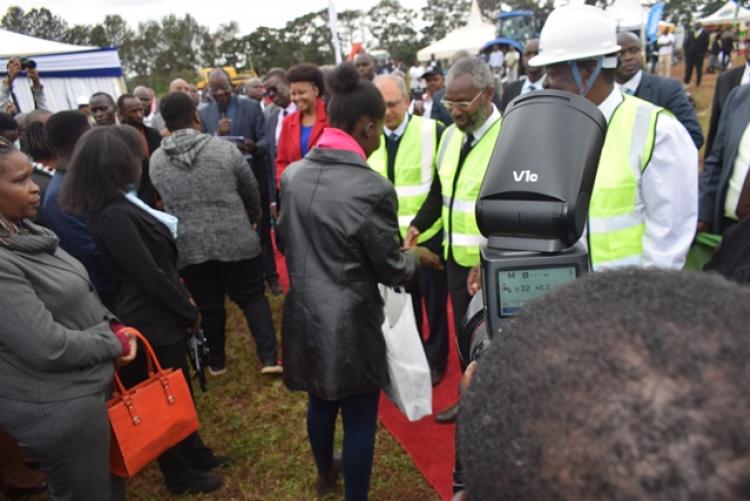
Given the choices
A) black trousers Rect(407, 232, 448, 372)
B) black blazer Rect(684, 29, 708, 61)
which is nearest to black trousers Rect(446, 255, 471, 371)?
black trousers Rect(407, 232, 448, 372)

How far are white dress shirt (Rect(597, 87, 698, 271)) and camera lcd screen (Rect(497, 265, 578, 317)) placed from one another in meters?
1.05

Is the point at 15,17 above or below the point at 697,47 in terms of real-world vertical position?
above

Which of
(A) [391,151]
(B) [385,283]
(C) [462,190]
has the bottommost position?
(B) [385,283]

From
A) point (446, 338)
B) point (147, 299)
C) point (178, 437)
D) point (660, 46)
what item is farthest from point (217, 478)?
point (660, 46)

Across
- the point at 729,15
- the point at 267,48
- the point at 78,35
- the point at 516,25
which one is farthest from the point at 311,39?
the point at 729,15

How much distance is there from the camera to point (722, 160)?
301 cm

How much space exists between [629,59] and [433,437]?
3.05 m

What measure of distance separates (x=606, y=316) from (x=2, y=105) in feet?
22.7

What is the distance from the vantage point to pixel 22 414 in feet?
5.76

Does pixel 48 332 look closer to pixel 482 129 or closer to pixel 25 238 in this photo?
pixel 25 238

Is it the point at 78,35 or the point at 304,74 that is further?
the point at 78,35

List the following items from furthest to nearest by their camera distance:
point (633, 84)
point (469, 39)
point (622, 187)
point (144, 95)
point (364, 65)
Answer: point (469, 39), point (144, 95), point (364, 65), point (633, 84), point (622, 187)

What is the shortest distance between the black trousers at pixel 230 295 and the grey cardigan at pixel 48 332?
153cm

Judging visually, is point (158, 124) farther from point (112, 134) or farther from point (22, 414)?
point (22, 414)
